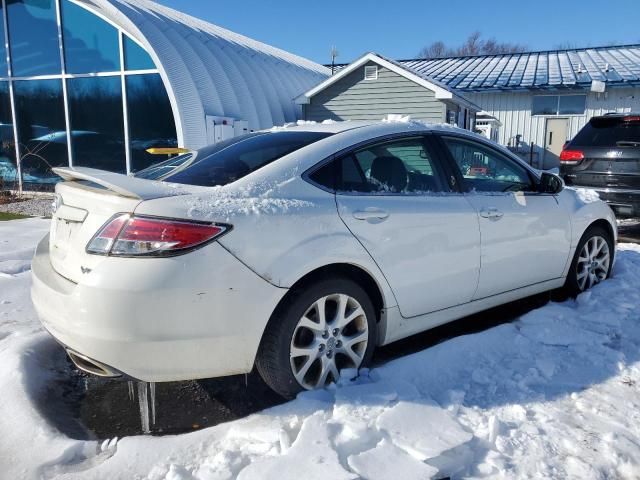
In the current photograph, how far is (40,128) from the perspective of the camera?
13.1 metres

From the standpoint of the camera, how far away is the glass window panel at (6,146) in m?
13.5

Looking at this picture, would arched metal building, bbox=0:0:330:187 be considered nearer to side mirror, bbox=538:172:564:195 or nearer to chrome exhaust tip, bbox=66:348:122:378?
side mirror, bbox=538:172:564:195

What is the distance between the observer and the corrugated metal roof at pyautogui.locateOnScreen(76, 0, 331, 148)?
415 inches

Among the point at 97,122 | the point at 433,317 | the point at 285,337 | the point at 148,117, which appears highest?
the point at 148,117

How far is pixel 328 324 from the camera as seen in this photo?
2850 mm

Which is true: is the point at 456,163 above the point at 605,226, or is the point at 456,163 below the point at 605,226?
above

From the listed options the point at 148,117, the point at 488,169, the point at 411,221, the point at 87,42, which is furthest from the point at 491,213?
the point at 87,42

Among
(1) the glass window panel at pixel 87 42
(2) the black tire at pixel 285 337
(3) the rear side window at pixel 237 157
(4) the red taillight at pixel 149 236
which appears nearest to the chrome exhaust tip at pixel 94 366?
(4) the red taillight at pixel 149 236

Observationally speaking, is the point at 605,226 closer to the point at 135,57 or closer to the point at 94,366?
the point at 94,366

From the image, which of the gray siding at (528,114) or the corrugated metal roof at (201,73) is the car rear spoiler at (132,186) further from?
the gray siding at (528,114)

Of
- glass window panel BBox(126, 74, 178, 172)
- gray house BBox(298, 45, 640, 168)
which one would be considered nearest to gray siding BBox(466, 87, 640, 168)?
gray house BBox(298, 45, 640, 168)

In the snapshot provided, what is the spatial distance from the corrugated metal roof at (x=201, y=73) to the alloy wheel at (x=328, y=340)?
8.41 m

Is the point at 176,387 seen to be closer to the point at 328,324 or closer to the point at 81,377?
the point at 81,377

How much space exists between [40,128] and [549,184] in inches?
509
